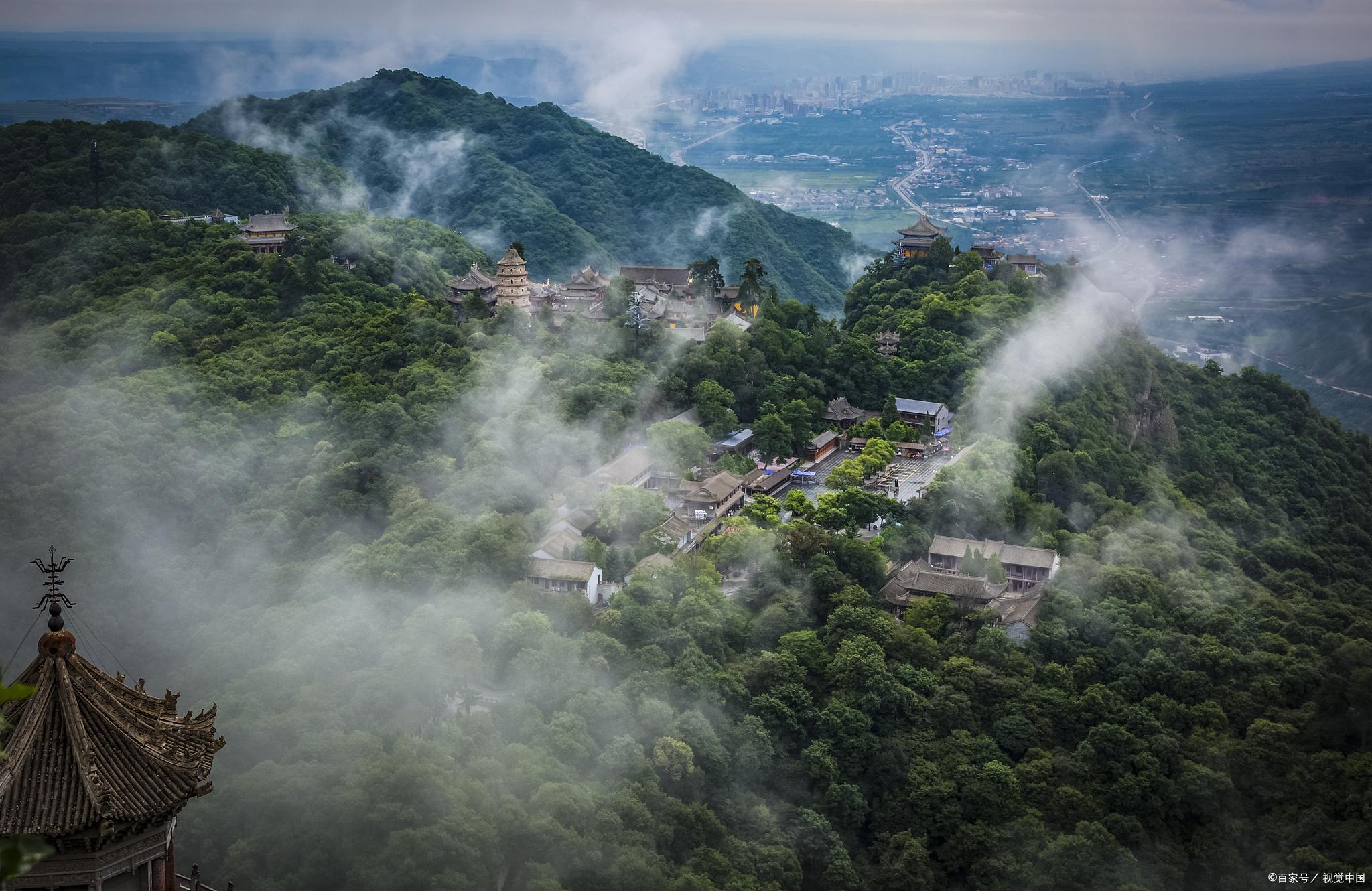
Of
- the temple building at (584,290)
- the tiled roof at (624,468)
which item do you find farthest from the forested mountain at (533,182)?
the tiled roof at (624,468)

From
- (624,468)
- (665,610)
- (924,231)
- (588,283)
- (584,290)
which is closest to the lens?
(665,610)

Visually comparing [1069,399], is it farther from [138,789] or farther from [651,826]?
[138,789]

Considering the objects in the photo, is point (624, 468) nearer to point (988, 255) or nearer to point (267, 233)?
point (267, 233)

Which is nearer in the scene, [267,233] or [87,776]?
[87,776]

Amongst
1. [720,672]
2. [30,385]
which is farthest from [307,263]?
[720,672]

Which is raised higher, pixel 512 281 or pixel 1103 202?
pixel 1103 202

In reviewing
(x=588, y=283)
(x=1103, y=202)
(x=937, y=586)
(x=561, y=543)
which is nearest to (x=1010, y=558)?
(x=937, y=586)
